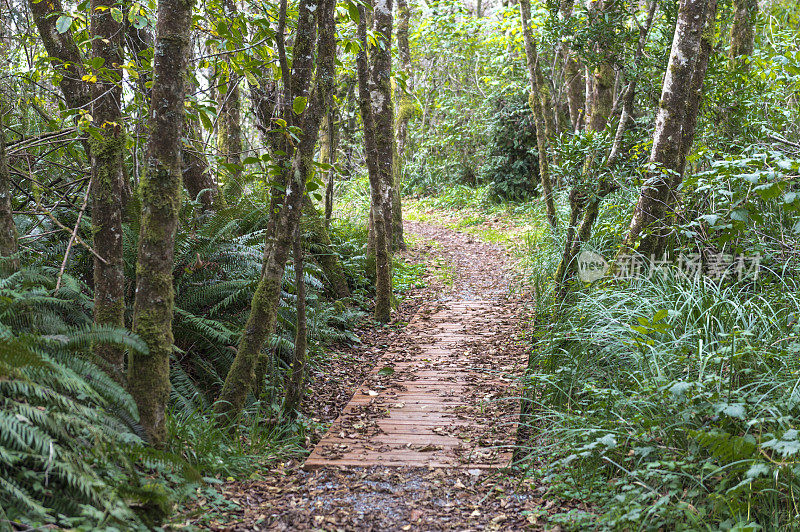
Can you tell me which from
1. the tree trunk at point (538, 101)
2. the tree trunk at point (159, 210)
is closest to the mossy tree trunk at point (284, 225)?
the tree trunk at point (159, 210)

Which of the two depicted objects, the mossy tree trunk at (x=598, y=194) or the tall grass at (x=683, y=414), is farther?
the mossy tree trunk at (x=598, y=194)

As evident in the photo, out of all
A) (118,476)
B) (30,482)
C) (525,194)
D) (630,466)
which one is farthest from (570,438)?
(525,194)

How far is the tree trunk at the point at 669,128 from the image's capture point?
578cm

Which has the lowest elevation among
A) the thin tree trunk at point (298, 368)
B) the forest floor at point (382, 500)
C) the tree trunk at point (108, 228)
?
the forest floor at point (382, 500)

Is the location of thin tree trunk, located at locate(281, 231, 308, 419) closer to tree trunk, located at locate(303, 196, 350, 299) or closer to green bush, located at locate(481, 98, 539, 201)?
tree trunk, located at locate(303, 196, 350, 299)

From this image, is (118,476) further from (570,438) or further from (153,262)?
(570,438)

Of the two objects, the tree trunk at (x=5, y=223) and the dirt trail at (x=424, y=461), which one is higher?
the tree trunk at (x=5, y=223)

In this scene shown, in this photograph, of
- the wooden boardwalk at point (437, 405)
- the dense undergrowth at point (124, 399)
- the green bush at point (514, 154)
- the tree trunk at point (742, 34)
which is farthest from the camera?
the green bush at point (514, 154)

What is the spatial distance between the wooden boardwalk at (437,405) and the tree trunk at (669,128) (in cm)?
182

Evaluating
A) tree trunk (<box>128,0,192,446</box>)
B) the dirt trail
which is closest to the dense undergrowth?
tree trunk (<box>128,0,192,446</box>)

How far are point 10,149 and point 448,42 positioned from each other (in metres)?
17.8

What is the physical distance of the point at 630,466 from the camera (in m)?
Answer: 3.72

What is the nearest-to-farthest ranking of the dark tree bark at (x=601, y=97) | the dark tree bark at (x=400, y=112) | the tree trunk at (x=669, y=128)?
the tree trunk at (x=669, y=128) → the dark tree bark at (x=601, y=97) → the dark tree bark at (x=400, y=112)

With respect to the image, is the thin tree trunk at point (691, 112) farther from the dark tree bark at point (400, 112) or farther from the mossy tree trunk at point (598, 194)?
the dark tree bark at point (400, 112)
